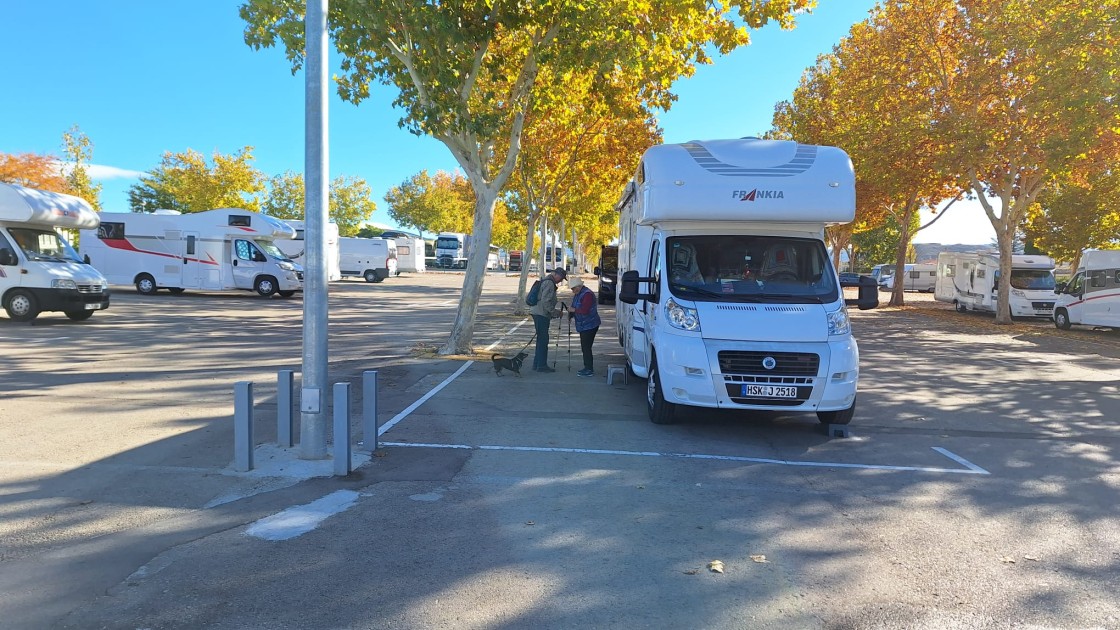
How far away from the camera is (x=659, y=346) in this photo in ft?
24.7

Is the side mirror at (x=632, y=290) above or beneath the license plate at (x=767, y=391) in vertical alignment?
above

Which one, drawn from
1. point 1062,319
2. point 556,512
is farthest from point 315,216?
point 1062,319

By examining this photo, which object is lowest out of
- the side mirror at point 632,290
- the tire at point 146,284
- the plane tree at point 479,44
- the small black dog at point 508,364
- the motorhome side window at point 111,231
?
the small black dog at point 508,364

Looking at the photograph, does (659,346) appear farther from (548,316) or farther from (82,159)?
(82,159)

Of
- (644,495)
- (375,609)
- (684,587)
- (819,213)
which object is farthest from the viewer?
(819,213)

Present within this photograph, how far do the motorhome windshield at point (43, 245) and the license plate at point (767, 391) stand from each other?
16.5 meters

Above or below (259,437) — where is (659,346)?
above

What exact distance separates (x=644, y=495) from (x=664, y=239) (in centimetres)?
362

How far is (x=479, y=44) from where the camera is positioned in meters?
12.4

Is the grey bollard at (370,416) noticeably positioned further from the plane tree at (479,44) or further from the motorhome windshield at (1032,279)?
the motorhome windshield at (1032,279)

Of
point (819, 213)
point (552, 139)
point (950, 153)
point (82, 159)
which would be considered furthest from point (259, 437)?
point (82, 159)

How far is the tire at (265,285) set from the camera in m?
27.4

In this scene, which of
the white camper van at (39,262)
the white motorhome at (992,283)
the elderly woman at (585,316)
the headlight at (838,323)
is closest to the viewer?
the headlight at (838,323)

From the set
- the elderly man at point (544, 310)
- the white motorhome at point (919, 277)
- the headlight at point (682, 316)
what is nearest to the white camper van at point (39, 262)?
the elderly man at point (544, 310)
